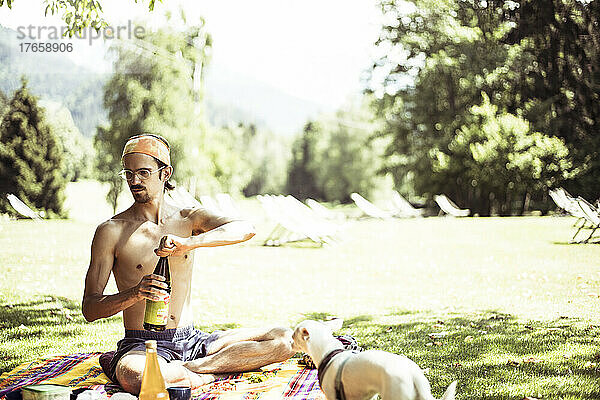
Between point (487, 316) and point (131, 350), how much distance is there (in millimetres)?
2597

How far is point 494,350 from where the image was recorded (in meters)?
3.52

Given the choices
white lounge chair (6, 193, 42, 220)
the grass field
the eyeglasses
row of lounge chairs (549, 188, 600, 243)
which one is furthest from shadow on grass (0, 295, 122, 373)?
row of lounge chairs (549, 188, 600, 243)

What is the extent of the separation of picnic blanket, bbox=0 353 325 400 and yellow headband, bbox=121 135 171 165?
90 cm

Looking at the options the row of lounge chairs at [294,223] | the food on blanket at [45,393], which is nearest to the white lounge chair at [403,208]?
the row of lounge chairs at [294,223]

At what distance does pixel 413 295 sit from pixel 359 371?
3331 millimetres

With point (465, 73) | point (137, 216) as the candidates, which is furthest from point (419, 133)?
point (137, 216)

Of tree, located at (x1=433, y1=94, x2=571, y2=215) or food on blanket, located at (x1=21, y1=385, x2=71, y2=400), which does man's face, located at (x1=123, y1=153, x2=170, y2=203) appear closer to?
food on blanket, located at (x1=21, y1=385, x2=71, y2=400)

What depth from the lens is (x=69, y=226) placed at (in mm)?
5922

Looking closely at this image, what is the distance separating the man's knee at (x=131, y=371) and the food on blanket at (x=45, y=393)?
0.31 m

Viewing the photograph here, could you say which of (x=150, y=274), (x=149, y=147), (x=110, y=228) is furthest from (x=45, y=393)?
(x=149, y=147)

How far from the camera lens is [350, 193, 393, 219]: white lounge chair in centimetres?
765

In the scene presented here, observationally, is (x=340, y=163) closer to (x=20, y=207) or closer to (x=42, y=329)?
(x=20, y=207)

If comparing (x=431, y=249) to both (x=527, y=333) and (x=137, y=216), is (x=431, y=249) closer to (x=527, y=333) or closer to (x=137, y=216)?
(x=527, y=333)

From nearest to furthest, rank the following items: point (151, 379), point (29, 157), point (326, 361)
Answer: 1. point (326, 361)
2. point (151, 379)
3. point (29, 157)
